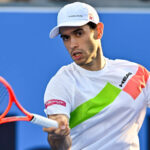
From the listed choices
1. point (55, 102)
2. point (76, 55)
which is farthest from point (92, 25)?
point (55, 102)

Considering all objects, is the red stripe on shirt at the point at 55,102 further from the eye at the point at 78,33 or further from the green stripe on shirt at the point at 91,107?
the eye at the point at 78,33

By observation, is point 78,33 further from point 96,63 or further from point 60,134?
point 60,134

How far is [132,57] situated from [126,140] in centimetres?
117

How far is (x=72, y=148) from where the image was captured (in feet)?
10.5

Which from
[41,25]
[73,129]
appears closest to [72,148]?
[73,129]

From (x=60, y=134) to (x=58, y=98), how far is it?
262 millimetres

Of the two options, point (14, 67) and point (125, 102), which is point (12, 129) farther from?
point (125, 102)

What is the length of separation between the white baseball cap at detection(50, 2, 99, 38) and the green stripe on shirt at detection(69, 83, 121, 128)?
0.46m

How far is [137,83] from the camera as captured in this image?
332cm

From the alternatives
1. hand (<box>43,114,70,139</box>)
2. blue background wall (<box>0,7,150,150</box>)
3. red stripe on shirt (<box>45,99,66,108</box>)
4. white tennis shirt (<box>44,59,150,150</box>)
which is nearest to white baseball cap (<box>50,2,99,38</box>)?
white tennis shirt (<box>44,59,150,150</box>)

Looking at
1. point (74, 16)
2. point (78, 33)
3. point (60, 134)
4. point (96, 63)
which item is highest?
point (74, 16)

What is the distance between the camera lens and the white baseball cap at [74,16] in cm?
310

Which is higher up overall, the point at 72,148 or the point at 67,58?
the point at 67,58

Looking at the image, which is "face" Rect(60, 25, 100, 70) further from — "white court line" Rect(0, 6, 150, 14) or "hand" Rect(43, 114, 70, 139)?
"white court line" Rect(0, 6, 150, 14)
